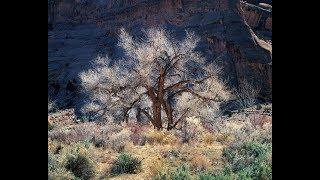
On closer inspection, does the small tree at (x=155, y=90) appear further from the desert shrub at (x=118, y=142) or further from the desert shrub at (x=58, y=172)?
the desert shrub at (x=58, y=172)

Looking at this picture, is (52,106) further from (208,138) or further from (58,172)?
(58,172)

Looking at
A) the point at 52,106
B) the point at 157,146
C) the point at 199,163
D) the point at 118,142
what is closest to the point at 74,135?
the point at 118,142

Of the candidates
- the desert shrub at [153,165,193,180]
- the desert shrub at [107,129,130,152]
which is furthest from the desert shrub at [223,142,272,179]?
the desert shrub at [107,129,130,152]

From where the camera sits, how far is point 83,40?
36.4 m

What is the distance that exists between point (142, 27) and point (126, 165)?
76.4 ft

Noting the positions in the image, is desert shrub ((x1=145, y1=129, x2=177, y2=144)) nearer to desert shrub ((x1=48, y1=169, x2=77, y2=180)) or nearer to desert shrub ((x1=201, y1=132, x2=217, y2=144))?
desert shrub ((x1=201, y1=132, x2=217, y2=144))

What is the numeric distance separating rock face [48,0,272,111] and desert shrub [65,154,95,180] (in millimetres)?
19054

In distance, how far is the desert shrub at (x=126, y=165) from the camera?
1313cm

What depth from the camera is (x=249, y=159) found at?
14.5 metres

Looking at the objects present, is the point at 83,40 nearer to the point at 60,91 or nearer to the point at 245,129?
the point at 60,91

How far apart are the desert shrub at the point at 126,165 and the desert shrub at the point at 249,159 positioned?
115 inches
